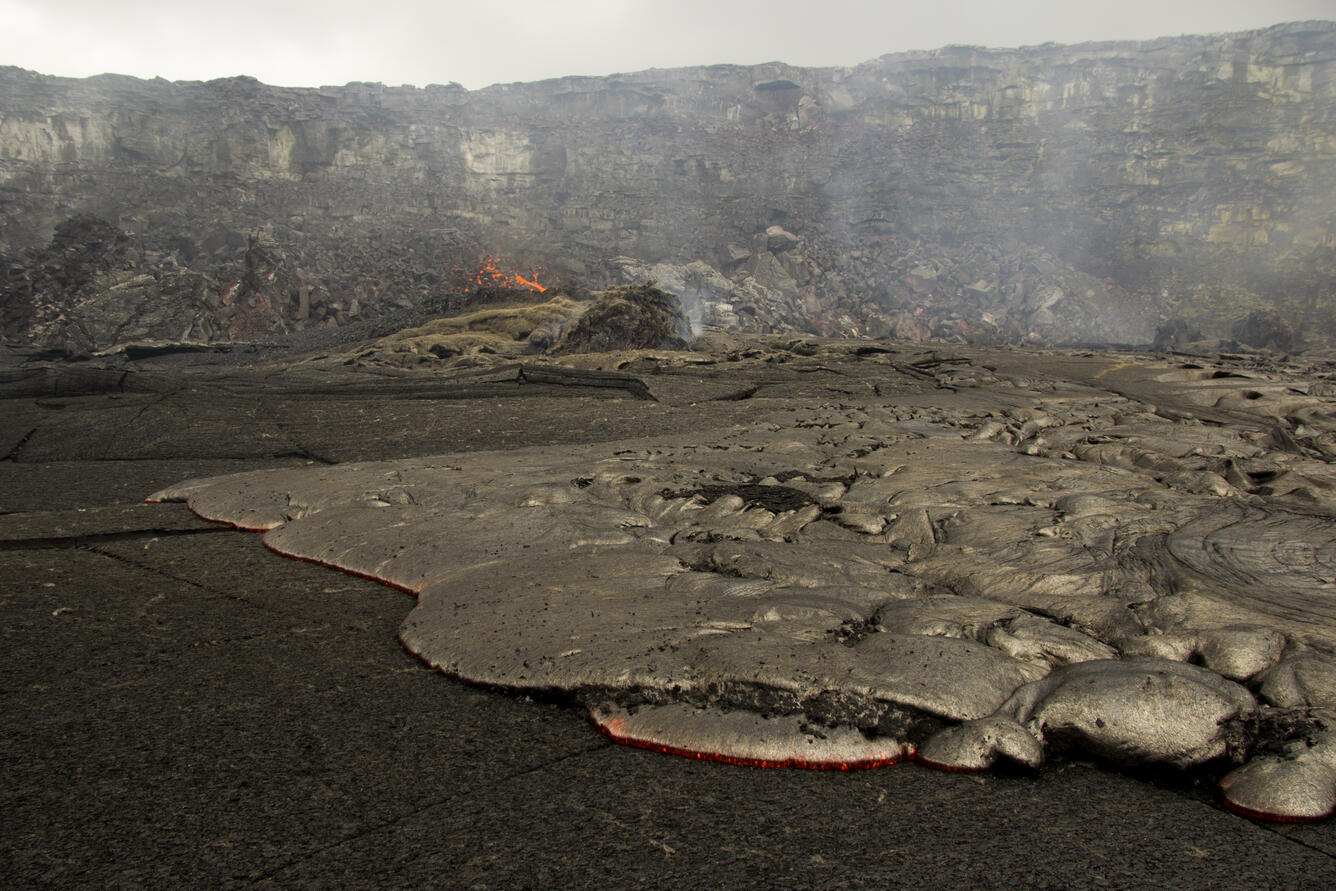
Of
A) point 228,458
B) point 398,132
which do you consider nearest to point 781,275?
point 398,132

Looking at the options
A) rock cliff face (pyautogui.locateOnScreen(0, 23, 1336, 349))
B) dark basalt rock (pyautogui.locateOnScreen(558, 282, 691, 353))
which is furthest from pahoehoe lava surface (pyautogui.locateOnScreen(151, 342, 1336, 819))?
rock cliff face (pyautogui.locateOnScreen(0, 23, 1336, 349))

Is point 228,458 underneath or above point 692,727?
underneath

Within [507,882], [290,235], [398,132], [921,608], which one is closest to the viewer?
[507,882]

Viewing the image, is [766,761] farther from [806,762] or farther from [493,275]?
[493,275]

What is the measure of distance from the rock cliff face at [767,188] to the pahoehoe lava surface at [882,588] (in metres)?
26.0

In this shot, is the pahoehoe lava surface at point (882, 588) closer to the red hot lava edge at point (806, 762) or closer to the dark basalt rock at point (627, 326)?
the red hot lava edge at point (806, 762)

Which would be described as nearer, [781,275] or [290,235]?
[781,275]

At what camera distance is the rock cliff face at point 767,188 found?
38.4 m

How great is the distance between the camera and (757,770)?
2.33 m

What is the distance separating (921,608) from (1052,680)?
640 mm

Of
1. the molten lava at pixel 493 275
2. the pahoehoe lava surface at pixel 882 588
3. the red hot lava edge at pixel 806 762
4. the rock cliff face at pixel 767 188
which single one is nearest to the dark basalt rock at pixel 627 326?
the pahoehoe lava surface at pixel 882 588

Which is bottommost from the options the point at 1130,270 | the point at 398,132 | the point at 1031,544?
the point at 1130,270

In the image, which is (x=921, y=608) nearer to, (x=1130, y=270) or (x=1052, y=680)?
(x=1052, y=680)

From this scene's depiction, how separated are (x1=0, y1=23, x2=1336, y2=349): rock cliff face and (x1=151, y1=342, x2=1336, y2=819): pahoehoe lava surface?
2598cm
